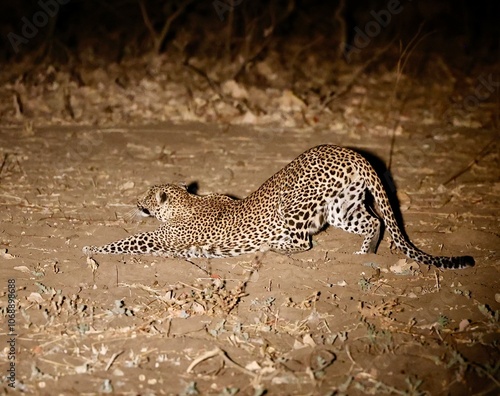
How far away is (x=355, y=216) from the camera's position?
650 cm

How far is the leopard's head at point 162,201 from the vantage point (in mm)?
6543

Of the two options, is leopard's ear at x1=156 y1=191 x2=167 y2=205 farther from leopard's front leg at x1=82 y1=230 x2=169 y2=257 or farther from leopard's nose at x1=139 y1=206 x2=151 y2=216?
leopard's front leg at x1=82 y1=230 x2=169 y2=257

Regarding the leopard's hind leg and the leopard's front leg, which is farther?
the leopard's hind leg

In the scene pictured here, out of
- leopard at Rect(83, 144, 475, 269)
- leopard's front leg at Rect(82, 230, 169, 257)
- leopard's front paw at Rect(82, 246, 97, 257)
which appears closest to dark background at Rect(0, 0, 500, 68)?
leopard at Rect(83, 144, 475, 269)

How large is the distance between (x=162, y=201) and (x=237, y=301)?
1.68 meters

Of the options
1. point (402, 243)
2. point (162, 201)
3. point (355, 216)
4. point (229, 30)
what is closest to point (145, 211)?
point (162, 201)

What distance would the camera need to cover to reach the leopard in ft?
20.2

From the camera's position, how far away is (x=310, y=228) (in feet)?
20.7

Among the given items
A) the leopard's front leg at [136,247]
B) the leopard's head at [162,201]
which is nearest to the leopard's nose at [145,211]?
the leopard's head at [162,201]

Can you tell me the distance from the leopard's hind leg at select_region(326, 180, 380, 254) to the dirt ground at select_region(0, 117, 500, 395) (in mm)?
160

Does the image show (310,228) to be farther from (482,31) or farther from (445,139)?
(482,31)

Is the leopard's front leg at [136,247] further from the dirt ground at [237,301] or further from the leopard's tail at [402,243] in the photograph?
the leopard's tail at [402,243]

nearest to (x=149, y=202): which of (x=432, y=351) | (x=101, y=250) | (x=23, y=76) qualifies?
(x=101, y=250)

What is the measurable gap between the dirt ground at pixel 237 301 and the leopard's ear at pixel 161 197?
1.65 feet
